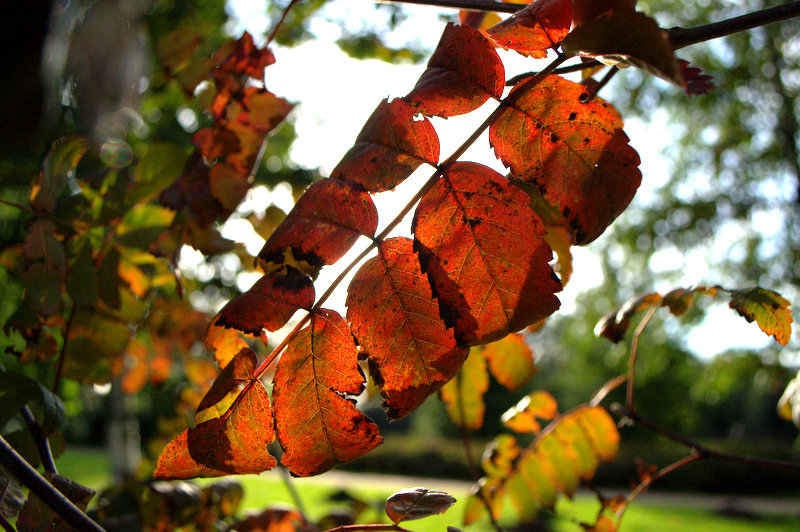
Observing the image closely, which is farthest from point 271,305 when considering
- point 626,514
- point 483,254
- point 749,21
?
point 626,514

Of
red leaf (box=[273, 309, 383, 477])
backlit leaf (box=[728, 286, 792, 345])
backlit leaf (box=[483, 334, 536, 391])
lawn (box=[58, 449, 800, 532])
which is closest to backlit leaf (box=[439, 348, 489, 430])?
backlit leaf (box=[483, 334, 536, 391])

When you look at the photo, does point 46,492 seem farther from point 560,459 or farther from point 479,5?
A: point 560,459

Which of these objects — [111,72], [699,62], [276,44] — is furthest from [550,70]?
[699,62]

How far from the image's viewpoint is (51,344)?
0.88 meters

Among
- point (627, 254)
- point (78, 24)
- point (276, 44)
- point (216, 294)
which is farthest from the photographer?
point (627, 254)

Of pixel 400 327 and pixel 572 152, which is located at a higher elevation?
pixel 572 152

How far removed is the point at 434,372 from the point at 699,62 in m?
11.2

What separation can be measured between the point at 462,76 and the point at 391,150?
0.29 ft

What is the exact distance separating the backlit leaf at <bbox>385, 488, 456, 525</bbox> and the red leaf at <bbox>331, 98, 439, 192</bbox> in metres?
0.29

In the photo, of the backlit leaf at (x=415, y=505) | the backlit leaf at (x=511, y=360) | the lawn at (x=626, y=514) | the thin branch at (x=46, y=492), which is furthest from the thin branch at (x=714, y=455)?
the lawn at (x=626, y=514)

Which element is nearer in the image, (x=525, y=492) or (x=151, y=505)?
(x=151, y=505)

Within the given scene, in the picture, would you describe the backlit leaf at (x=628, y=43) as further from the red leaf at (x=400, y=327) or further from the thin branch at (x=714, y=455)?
the thin branch at (x=714, y=455)

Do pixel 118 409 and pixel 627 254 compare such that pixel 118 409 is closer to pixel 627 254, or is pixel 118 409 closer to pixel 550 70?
pixel 550 70

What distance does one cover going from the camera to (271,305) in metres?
0.48
